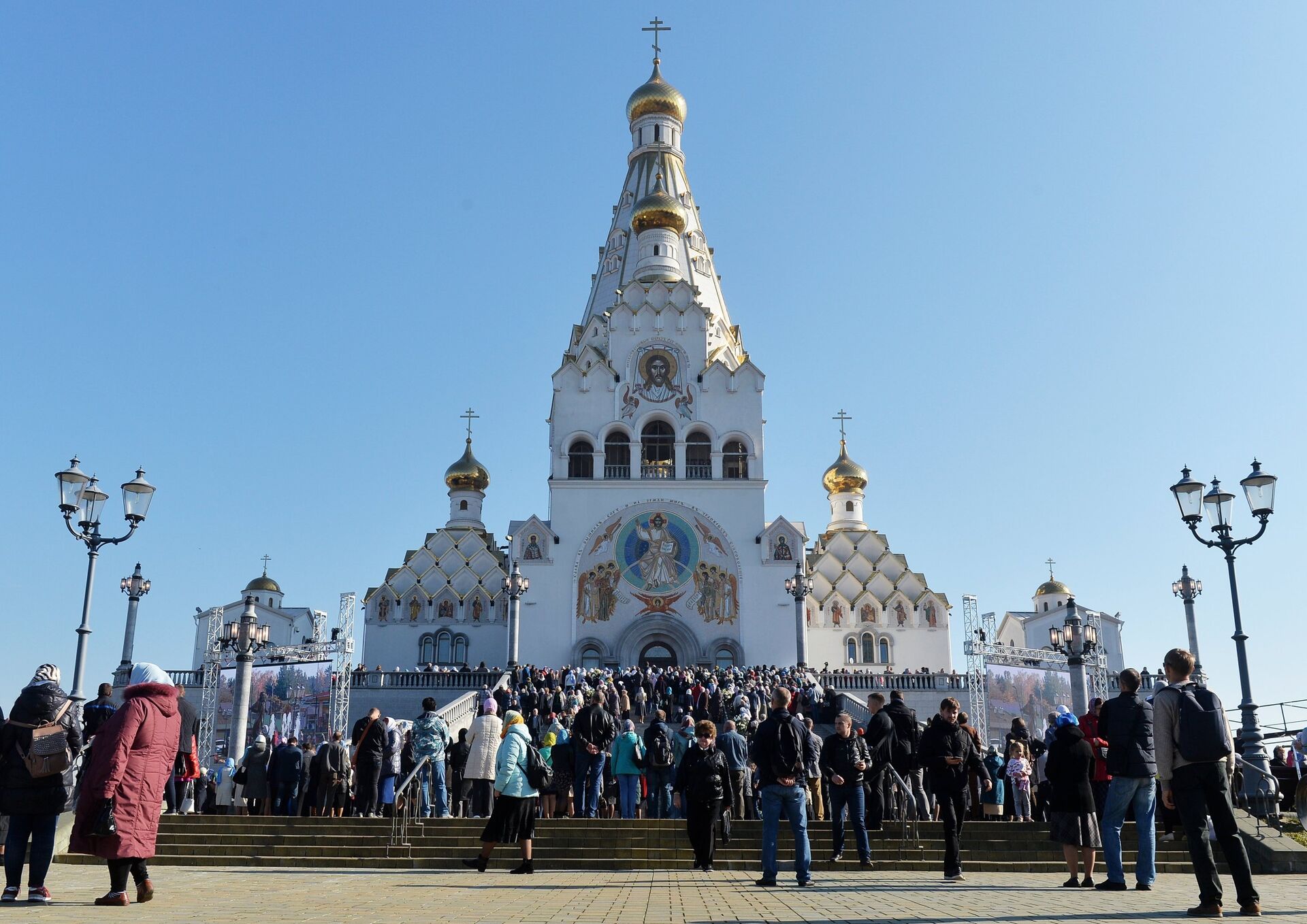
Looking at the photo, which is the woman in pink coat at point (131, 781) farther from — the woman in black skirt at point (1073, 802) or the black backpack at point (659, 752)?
the black backpack at point (659, 752)

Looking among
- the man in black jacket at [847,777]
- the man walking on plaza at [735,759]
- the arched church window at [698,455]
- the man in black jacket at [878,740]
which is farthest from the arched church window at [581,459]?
the man in black jacket at [847,777]

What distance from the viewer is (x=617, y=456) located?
134ft

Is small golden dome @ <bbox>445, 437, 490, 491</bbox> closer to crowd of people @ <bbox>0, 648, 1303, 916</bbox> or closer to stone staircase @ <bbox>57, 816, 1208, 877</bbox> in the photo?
crowd of people @ <bbox>0, 648, 1303, 916</bbox>

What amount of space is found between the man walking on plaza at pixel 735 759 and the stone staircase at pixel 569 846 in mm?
632

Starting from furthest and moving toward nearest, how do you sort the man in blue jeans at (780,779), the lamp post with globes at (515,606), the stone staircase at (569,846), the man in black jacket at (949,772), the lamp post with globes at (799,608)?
1. the lamp post with globes at (515,606)
2. the lamp post with globes at (799,608)
3. the stone staircase at (569,846)
4. the man in black jacket at (949,772)
5. the man in blue jeans at (780,779)

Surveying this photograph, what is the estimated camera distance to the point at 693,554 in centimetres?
3891

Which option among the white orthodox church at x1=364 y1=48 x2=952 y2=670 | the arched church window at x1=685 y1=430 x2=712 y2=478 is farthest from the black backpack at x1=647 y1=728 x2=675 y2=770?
the arched church window at x1=685 y1=430 x2=712 y2=478

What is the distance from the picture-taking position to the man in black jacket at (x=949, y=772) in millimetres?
9586

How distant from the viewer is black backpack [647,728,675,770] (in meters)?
14.0

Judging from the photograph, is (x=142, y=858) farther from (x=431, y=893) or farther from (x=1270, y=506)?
(x=1270, y=506)

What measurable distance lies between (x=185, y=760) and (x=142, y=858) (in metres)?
4.66

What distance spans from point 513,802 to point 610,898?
201 cm

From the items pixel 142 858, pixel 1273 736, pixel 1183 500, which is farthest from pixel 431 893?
pixel 1273 736

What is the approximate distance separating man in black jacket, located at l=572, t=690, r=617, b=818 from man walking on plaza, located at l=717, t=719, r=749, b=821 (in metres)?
1.46
